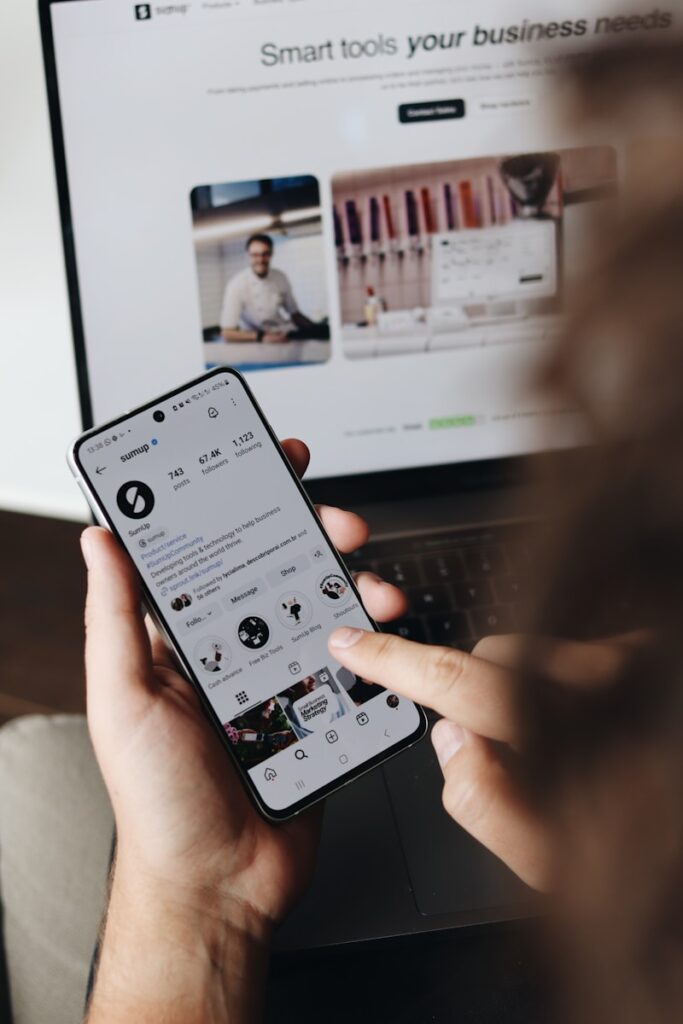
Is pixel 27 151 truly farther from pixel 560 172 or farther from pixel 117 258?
pixel 560 172

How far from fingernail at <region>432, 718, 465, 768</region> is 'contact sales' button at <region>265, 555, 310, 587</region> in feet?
0.39

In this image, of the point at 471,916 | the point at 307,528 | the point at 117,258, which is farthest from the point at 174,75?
the point at 471,916

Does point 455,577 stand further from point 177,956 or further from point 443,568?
point 177,956

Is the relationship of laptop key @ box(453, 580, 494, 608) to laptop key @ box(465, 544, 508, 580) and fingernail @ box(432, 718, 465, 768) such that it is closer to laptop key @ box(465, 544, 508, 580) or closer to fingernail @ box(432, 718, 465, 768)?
laptop key @ box(465, 544, 508, 580)

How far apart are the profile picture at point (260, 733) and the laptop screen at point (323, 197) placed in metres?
0.24

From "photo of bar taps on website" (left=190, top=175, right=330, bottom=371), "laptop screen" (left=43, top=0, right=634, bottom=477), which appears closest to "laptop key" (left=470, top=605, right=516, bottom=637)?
"laptop screen" (left=43, top=0, right=634, bottom=477)

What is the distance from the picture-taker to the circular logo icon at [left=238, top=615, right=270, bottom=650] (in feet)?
1.52

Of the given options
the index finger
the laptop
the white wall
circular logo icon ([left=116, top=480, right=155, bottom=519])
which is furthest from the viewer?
the white wall

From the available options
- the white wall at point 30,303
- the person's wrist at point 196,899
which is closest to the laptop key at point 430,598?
the person's wrist at point 196,899

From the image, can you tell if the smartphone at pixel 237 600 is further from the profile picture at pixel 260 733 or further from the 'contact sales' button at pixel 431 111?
the 'contact sales' button at pixel 431 111

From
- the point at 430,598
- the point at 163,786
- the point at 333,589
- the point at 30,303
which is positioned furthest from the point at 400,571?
the point at 30,303

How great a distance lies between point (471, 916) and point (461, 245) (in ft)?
1.48

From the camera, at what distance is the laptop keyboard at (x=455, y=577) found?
583 millimetres

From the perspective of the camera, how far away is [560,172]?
0.62m
